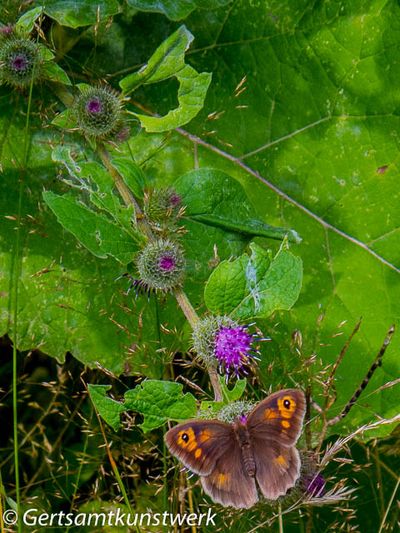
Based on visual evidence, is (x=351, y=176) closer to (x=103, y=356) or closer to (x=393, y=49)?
(x=393, y=49)

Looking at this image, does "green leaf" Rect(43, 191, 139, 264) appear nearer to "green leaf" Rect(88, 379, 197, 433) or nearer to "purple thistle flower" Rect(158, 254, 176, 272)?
"purple thistle flower" Rect(158, 254, 176, 272)

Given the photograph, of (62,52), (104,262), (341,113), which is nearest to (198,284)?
(104,262)

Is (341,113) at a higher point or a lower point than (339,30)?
lower

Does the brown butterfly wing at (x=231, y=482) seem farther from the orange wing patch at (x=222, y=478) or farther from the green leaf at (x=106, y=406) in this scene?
the green leaf at (x=106, y=406)

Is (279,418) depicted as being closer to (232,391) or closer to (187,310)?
(232,391)

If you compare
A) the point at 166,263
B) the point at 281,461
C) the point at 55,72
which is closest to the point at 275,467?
the point at 281,461

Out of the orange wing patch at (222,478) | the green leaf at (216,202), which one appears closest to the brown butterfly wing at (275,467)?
the orange wing patch at (222,478)

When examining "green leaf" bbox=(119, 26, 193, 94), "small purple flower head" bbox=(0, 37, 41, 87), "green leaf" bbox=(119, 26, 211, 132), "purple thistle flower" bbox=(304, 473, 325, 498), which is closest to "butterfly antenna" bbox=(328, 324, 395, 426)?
"purple thistle flower" bbox=(304, 473, 325, 498)

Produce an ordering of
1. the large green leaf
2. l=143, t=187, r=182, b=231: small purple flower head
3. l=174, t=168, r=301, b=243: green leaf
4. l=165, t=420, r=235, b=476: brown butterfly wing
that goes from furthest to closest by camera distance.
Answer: the large green leaf → l=174, t=168, r=301, b=243: green leaf → l=143, t=187, r=182, b=231: small purple flower head → l=165, t=420, r=235, b=476: brown butterfly wing
